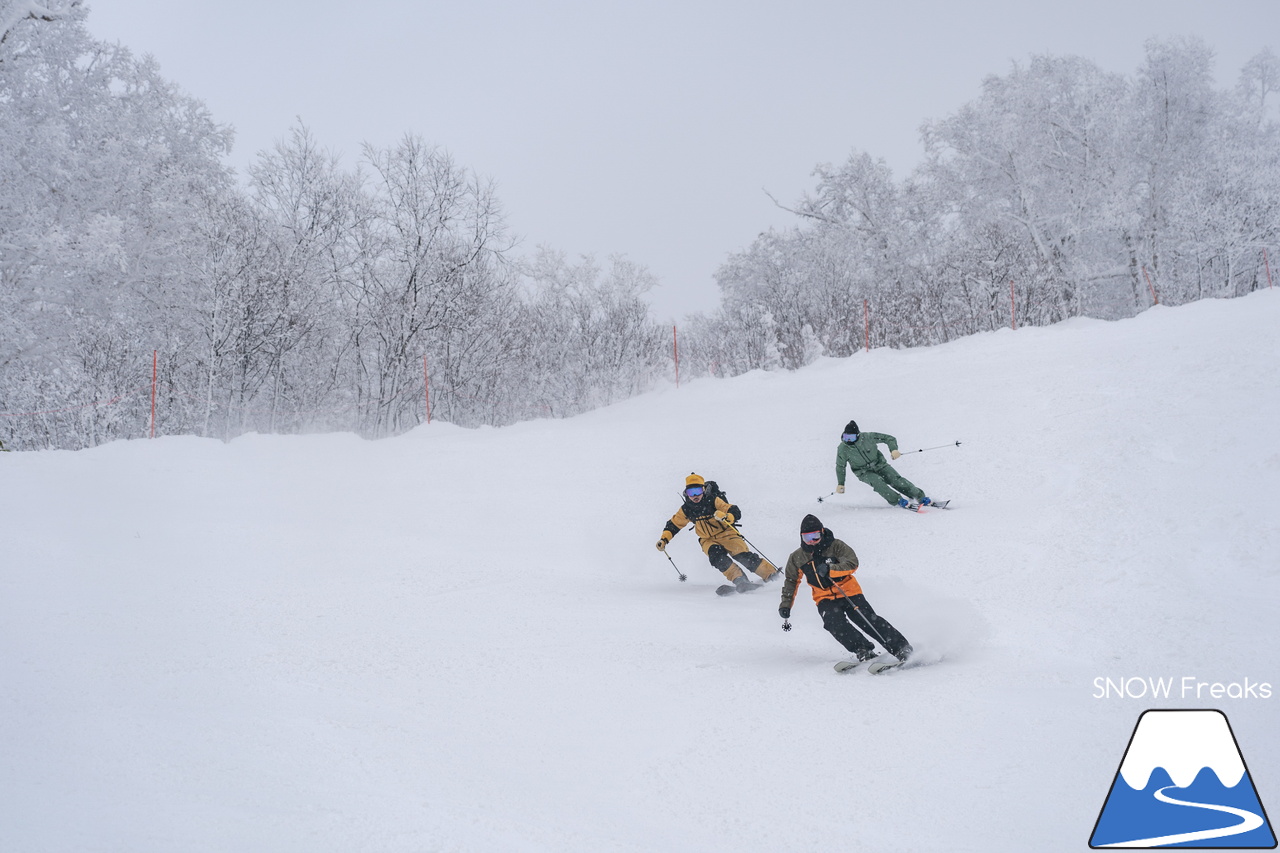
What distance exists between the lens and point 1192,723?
3.96 metres

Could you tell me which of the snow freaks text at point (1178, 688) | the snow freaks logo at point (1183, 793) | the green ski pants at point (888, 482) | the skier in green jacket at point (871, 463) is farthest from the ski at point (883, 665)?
the skier in green jacket at point (871, 463)

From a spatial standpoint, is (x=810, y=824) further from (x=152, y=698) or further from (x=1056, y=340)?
(x=1056, y=340)

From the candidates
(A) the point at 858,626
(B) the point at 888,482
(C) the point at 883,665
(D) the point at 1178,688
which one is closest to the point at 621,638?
(A) the point at 858,626

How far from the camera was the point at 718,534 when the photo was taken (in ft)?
28.4

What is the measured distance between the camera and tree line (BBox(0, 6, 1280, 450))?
58.5ft

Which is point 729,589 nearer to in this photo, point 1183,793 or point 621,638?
point 621,638

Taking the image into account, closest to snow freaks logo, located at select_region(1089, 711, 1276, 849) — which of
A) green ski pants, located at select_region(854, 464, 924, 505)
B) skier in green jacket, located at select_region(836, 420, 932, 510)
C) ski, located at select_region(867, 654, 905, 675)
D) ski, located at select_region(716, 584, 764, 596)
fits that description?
ski, located at select_region(867, 654, 905, 675)

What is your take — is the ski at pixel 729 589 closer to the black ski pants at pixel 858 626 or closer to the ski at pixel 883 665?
the black ski pants at pixel 858 626

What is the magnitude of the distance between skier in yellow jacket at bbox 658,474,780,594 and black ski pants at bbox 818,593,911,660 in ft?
8.39

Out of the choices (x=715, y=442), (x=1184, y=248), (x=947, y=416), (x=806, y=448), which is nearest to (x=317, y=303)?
(x=715, y=442)

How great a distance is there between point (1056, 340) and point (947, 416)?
485 centimetres

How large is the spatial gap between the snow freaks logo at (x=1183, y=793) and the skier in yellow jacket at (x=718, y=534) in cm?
460

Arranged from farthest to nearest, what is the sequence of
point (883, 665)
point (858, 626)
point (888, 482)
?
1. point (888, 482)
2. point (858, 626)
3. point (883, 665)

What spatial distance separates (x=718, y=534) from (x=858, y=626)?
313 centimetres
